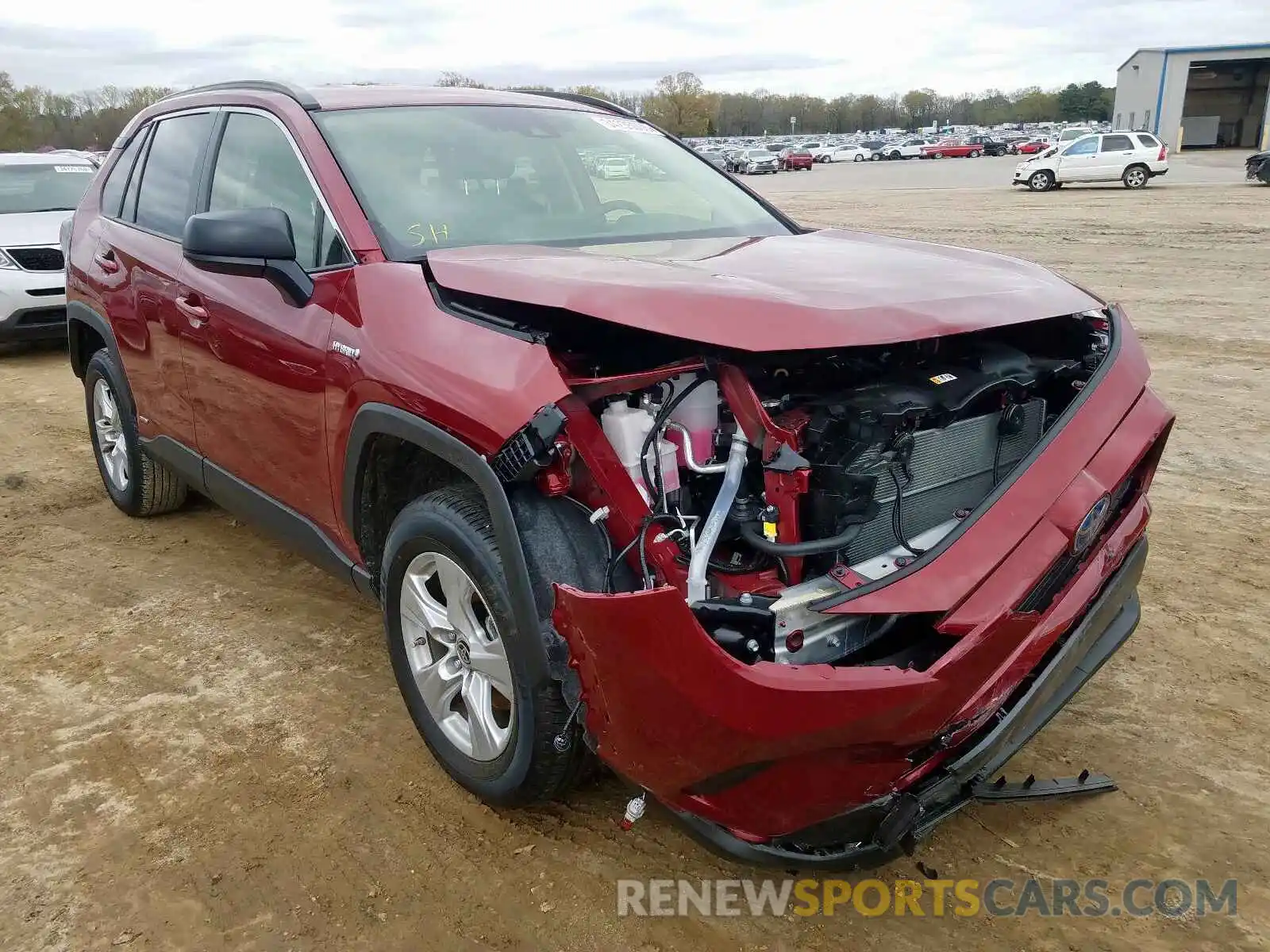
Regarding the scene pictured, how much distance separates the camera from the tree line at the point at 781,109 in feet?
171

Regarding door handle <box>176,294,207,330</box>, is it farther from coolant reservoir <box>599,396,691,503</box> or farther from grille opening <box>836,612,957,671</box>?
grille opening <box>836,612,957,671</box>

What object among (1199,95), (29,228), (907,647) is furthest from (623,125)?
(1199,95)

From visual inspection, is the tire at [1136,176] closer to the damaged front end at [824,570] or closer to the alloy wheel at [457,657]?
the damaged front end at [824,570]

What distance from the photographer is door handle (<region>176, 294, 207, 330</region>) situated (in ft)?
11.5

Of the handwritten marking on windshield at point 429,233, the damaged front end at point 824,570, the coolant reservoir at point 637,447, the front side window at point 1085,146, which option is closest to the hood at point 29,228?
the handwritten marking on windshield at point 429,233

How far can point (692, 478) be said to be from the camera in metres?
2.35

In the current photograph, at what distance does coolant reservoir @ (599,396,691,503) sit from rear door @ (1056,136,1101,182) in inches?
1128

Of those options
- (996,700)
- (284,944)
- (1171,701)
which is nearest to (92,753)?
(284,944)

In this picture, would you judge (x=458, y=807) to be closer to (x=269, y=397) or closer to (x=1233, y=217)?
(x=269, y=397)

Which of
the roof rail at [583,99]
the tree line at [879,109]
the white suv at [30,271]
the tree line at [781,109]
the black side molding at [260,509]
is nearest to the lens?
the black side molding at [260,509]

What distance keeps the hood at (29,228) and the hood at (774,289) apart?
831cm

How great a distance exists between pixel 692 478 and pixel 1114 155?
29.0m

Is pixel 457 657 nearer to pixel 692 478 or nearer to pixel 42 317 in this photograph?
pixel 692 478

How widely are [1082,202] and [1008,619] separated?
76.7 ft
